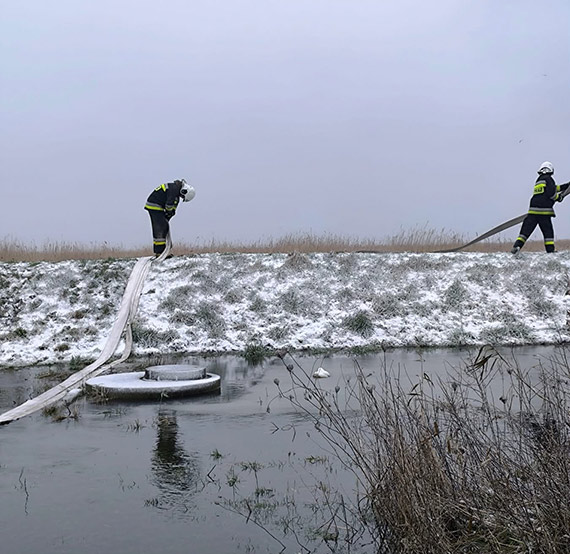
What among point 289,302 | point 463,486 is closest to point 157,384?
point 289,302

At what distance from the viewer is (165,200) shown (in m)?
17.3

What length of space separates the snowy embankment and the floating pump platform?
312 centimetres

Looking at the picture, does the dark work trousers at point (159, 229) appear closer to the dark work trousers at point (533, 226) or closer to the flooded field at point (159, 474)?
the flooded field at point (159, 474)

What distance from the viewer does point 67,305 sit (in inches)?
608

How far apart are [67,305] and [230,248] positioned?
6745 millimetres

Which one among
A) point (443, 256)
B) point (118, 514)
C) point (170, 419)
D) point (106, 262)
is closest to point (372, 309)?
point (443, 256)

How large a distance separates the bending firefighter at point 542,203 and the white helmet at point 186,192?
26.5 feet

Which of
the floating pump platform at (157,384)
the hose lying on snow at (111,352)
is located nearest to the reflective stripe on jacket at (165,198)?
the hose lying on snow at (111,352)

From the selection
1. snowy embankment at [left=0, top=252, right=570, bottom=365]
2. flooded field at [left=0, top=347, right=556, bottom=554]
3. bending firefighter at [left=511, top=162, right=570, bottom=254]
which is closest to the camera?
flooded field at [left=0, top=347, right=556, bottom=554]

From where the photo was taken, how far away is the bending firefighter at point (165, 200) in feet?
56.7

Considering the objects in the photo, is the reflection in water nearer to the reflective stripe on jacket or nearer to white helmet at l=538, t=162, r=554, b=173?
the reflective stripe on jacket

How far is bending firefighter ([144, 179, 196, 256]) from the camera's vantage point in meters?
17.3

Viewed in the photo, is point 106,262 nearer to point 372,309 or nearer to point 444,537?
point 372,309

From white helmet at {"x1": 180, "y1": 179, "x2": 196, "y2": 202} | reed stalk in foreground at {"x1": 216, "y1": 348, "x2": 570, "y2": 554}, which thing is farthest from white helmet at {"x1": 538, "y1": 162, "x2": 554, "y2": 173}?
reed stalk in foreground at {"x1": 216, "y1": 348, "x2": 570, "y2": 554}
